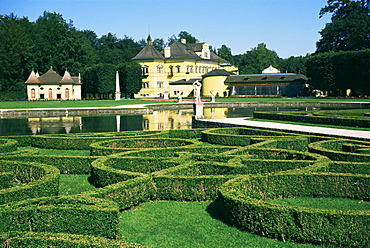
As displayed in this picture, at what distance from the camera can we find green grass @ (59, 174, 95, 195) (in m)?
9.46

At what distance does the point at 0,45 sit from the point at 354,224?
63942mm

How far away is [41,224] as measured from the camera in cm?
629

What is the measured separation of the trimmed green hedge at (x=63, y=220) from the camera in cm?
622

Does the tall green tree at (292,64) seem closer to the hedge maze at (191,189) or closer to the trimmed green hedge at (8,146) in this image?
the hedge maze at (191,189)

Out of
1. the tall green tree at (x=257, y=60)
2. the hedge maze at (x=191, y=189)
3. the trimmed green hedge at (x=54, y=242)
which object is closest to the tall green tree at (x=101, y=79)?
the tall green tree at (x=257, y=60)

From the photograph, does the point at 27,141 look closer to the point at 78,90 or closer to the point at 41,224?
the point at 41,224

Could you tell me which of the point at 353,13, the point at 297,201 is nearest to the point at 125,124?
the point at 297,201

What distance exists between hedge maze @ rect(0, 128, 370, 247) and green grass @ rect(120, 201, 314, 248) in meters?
0.18

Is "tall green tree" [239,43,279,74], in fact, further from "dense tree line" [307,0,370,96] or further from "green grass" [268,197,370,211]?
"green grass" [268,197,370,211]

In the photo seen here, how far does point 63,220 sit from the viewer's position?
247 inches

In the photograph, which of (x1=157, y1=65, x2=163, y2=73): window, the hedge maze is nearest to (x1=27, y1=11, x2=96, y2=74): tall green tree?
(x1=157, y1=65, x2=163, y2=73): window

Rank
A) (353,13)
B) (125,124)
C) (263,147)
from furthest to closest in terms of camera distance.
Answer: (353,13) → (125,124) → (263,147)

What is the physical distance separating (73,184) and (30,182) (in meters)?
1.57

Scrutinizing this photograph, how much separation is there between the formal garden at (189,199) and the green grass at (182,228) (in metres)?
0.02
